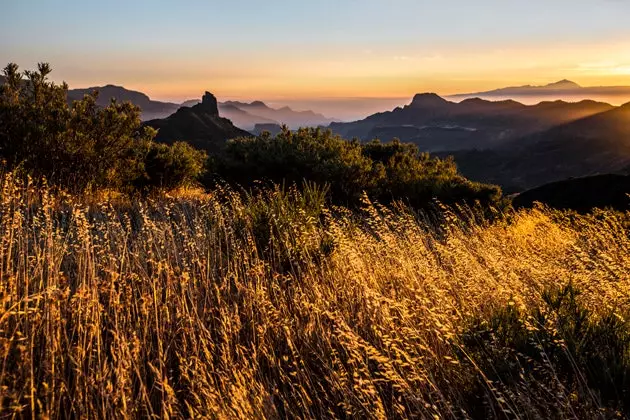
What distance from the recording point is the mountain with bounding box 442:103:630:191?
11950cm

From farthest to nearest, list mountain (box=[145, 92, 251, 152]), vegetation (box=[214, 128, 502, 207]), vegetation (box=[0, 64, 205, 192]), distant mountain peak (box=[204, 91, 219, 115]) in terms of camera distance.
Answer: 1. distant mountain peak (box=[204, 91, 219, 115])
2. mountain (box=[145, 92, 251, 152])
3. vegetation (box=[214, 128, 502, 207])
4. vegetation (box=[0, 64, 205, 192])

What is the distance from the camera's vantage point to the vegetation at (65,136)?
880cm

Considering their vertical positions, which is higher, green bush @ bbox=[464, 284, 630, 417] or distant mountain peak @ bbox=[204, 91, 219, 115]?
distant mountain peak @ bbox=[204, 91, 219, 115]

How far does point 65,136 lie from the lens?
894 cm

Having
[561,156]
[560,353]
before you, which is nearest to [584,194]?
[560,353]

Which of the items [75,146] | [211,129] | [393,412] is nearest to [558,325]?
[393,412]

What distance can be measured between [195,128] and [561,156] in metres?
106

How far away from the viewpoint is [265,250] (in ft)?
17.1

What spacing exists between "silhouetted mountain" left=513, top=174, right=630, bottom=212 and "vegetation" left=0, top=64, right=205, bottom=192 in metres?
11.9

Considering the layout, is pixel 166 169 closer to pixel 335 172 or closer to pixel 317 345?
pixel 335 172

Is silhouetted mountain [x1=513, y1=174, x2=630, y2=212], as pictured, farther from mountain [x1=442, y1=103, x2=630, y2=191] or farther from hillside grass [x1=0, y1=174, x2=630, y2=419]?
mountain [x1=442, y1=103, x2=630, y2=191]

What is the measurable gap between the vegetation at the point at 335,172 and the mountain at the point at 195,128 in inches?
2926

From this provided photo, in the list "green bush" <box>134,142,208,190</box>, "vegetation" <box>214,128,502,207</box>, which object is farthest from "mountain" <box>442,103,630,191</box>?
"green bush" <box>134,142,208,190</box>

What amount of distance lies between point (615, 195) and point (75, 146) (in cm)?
1562
